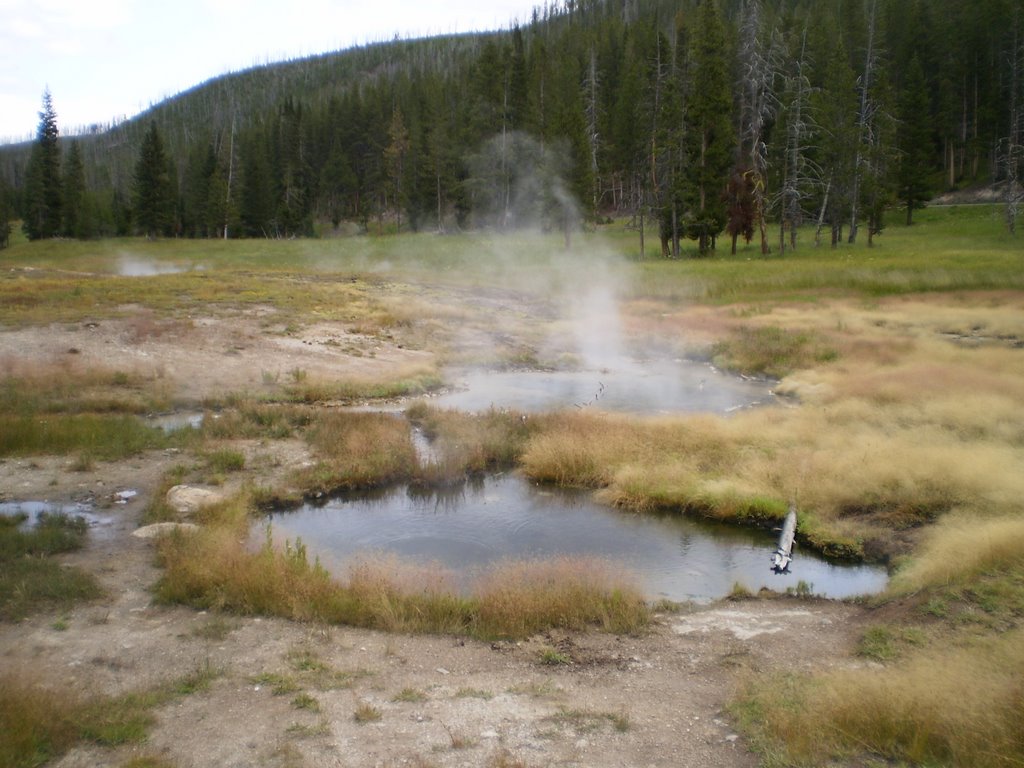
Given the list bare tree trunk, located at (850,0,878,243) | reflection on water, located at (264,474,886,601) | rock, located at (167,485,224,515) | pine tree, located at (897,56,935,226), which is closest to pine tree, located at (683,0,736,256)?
bare tree trunk, located at (850,0,878,243)

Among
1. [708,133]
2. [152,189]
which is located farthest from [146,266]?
[708,133]

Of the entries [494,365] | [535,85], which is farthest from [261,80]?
[494,365]

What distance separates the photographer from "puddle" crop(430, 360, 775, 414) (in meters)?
21.0

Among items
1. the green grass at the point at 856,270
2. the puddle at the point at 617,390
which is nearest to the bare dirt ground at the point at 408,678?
the puddle at the point at 617,390

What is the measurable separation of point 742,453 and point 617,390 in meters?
7.68

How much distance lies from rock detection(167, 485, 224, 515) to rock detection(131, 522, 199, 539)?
2.07ft

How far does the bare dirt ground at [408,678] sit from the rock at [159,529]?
0.24 m

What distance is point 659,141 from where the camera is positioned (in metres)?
50.3

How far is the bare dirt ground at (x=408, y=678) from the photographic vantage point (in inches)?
249

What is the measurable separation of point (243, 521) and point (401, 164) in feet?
229

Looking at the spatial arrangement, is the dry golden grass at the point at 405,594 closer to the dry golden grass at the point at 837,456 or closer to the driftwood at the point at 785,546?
the driftwood at the point at 785,546

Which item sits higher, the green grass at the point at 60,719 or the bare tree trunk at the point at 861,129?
the bare tree trunk at the point at 861,129

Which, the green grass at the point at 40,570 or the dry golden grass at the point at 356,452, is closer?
the green grass at the point at 40,570

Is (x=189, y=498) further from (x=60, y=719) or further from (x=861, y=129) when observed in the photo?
(x=861, y=129)
